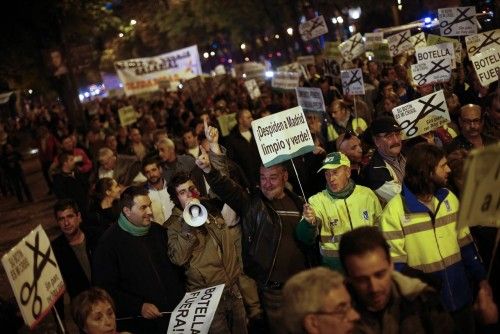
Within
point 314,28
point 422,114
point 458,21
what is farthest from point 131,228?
point 314,28

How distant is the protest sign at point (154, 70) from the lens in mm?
22516

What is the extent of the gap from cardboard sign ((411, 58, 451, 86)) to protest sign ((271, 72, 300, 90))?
3434 mm

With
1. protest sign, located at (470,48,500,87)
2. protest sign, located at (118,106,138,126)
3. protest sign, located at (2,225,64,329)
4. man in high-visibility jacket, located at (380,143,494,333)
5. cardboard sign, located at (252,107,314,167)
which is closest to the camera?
man in high-visibility jacket, located at (380,143,494,333)

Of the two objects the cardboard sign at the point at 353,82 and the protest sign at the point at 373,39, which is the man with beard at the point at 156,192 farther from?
the protest sign at the point at 373,39

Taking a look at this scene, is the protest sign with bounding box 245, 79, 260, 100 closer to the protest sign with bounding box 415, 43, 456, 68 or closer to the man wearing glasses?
the protest sign with bounding box 415, 43, 456, 68

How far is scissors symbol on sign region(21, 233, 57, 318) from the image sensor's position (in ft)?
14.4

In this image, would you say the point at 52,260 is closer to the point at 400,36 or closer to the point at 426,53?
the point at 426,53

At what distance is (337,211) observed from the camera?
5.00 m

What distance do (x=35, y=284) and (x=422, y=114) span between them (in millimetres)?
4644

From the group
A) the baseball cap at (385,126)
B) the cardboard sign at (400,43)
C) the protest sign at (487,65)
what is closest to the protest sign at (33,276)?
the baseball cap at (385,126)

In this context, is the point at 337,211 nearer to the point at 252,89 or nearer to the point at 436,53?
the point at 436,53

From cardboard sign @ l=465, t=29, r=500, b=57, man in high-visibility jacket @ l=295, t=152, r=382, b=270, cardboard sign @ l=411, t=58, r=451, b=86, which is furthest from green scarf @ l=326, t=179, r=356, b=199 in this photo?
cardboard sign @ l=465, t=29, r=500, b=57

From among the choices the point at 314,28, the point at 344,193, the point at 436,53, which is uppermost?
the point at 314,28

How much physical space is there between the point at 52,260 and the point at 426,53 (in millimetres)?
7333
